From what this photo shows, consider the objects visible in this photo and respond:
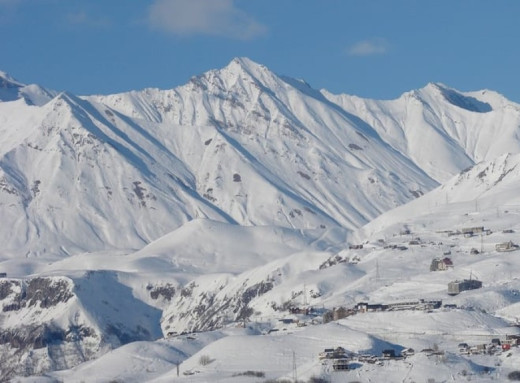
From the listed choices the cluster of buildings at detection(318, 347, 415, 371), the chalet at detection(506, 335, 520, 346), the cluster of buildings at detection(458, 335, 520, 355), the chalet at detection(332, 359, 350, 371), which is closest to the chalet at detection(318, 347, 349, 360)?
the cluster of buildings at detection(318, 347, 415, 371)

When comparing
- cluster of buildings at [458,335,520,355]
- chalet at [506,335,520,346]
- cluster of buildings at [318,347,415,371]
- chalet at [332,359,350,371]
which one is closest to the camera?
chalet at [332,359,350,371]

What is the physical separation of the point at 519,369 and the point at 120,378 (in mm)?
50330

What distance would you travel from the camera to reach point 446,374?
6358 inches

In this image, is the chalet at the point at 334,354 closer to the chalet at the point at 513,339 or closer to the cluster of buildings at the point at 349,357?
the cluster of buildings at the point at 349,357

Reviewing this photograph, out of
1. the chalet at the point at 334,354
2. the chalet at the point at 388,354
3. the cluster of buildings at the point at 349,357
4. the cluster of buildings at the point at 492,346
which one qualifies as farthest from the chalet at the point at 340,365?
the cluster of buildings at the point at 492,346

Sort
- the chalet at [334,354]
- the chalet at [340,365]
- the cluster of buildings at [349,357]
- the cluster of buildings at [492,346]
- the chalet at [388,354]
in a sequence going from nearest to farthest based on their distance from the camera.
Result: 1. the chalet at [340,365]
2. the cluster of buildings at [349,357]
3. the chalet at [334,354]
4. the cluster of buildings at [492,346]
5. the chalet at [388,354]

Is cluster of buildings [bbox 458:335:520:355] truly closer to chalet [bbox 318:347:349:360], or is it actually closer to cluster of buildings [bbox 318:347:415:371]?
cluster of buildings [bbox 318:347:415:371]

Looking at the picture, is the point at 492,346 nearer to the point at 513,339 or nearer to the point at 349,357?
the point at 513,339

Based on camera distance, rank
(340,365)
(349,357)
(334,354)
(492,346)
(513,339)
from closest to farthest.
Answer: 1. (340,365)
2. (334,354)
3. (349,357)
4. (492,346)
5. (513,339)

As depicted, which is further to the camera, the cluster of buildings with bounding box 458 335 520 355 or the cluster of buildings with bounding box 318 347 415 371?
the cluster of buildings with bounding box 458 335 520 355

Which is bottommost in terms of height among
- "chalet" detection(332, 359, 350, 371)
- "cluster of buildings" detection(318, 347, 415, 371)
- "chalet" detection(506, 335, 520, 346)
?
"chalet" detection(332, 359, 350, 371)

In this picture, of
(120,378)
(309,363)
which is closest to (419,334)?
(309,363)

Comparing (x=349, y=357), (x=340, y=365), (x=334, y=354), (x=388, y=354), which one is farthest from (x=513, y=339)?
(x=340, y=365)

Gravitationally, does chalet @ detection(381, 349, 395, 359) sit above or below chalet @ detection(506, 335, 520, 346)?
below
